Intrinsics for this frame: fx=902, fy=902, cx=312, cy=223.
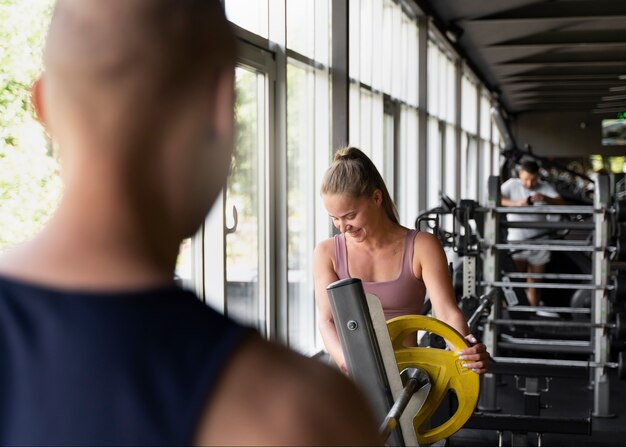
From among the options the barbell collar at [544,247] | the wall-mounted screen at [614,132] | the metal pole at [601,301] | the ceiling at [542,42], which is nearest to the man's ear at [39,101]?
the barbell collar at [544,247]

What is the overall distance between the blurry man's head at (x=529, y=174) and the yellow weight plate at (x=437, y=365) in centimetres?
622

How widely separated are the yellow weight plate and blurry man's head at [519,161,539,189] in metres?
6.22

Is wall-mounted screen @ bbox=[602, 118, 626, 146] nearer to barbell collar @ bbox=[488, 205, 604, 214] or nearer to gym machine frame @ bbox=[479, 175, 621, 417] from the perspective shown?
gym machine frame @ bbox=[479, 175, 621, 417]

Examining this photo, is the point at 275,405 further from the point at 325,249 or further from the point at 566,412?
the point at 566,412

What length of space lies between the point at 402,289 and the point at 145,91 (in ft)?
6.91

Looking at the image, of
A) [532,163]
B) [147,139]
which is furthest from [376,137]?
[147,139]

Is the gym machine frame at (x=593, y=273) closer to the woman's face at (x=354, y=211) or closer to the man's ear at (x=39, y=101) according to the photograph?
the woman's face at (x=354, y=211)

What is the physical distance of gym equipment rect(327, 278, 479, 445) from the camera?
1694mm

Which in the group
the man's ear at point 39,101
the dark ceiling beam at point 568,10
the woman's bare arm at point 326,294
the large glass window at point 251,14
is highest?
the dark ceiling beam at point 568,10

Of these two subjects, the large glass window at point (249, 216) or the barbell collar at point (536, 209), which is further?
the barbell collar at point (536, 209)

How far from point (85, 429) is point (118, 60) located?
226mm

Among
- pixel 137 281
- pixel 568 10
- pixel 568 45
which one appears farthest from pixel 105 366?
pixel 568 45

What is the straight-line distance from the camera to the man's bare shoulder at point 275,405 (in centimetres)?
53

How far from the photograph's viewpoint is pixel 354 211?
269 centimetres
